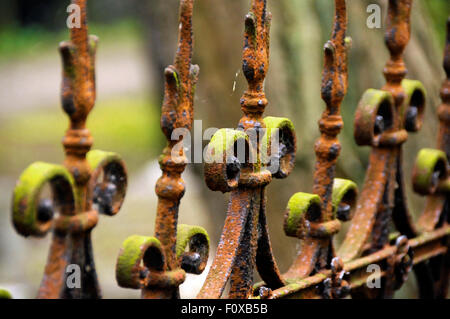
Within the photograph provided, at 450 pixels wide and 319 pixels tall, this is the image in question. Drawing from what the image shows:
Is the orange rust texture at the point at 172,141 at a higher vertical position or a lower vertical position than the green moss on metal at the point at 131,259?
higher

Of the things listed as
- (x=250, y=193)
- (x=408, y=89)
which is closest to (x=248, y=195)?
(x=250, y=193)

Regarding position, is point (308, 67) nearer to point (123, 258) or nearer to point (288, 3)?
point (288, 3)

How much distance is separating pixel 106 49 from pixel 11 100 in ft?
10.4

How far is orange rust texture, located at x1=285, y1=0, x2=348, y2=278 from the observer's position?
150 cm

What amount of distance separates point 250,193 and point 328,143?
311 mm

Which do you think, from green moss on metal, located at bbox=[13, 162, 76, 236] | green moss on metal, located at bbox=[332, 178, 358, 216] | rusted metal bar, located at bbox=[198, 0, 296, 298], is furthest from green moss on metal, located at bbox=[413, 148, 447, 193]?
green moss on metal, located at bbox=[13, 162, 76, 236]

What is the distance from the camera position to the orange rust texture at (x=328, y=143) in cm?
150

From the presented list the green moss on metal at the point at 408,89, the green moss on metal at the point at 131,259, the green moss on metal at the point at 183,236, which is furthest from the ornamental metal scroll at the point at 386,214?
the green moss on metal at the point at 131,259

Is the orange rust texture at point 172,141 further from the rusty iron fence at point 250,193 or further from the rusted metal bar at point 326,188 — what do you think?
the rusted metal bar at point 326,188

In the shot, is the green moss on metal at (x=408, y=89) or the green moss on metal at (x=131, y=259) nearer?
the green moss on metal at (x=131, y=259)

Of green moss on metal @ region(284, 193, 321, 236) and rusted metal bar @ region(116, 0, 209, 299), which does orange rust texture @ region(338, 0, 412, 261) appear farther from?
rusted metal bar @ region(116, 0, 209, 299)

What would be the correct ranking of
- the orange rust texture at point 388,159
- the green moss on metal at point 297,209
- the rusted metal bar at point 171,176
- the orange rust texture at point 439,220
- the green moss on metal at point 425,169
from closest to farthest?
1. the rusted metal bar at point 171,176
2. the green moss on metal at point 297,209
3. the orange rust texture at point 388,159
4. the green moss on metal at point 425,169
5. the orange rust texture at point 439,220

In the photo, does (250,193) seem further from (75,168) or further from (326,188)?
(75,168)

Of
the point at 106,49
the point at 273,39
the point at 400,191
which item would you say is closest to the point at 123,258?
the point at 400,191
